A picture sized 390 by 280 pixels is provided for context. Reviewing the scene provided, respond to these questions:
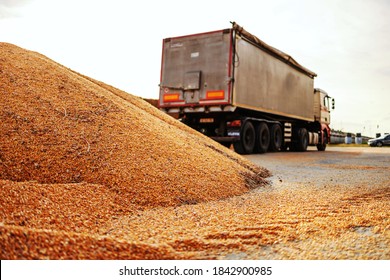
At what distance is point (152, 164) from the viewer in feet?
13.8

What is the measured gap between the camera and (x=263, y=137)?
1361cm

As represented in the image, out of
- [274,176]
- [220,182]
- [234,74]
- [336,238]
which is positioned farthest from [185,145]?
[234,74]

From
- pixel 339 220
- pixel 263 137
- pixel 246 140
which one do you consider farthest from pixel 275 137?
pixel 339 220

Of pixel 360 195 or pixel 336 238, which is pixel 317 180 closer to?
pixel 360 195

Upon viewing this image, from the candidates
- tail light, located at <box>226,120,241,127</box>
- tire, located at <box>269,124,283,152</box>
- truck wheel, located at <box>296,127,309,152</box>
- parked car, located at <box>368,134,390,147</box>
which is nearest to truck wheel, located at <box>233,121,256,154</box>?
tail light, located at <box>226,120,241,127</box>

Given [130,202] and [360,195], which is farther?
[360,195]

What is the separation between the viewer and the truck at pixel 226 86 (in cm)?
1125

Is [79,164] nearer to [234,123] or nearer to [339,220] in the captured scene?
[339,220]

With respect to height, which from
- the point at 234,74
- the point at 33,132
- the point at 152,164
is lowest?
the point at 152,164

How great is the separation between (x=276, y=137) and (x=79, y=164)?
11.8m

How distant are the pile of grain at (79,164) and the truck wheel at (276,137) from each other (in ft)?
A: 27.8

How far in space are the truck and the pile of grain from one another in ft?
18.6

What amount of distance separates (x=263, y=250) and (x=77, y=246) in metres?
1.10

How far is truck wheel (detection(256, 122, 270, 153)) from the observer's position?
13.1 meters
